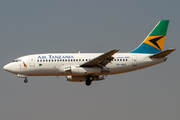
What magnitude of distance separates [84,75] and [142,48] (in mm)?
10063

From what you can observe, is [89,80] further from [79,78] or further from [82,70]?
[82,70]

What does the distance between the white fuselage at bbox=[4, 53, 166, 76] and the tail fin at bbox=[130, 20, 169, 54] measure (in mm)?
1767

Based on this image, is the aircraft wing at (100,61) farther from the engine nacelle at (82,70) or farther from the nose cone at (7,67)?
the nose cone at (7,67)

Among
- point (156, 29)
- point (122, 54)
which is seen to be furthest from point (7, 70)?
point (156, 29)

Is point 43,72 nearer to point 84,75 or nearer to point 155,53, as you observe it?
point 84,75

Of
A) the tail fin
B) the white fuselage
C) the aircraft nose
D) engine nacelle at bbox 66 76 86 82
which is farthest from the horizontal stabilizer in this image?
the aircraft nose

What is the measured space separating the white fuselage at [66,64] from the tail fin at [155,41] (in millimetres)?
1767

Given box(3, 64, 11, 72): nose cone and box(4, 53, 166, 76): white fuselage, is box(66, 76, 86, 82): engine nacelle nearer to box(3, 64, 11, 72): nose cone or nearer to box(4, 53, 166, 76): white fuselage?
box(4, 53, 166, 76): white fuselage

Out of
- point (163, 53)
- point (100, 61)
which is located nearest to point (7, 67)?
point (100, 61)

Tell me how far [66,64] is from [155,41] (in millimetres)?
14835

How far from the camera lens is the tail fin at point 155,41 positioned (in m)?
50.1

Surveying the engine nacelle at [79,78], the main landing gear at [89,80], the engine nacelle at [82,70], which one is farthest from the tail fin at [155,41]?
the main landing gear at [89,80]

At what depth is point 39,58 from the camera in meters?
48.0

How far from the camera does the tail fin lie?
50125 millimetres
